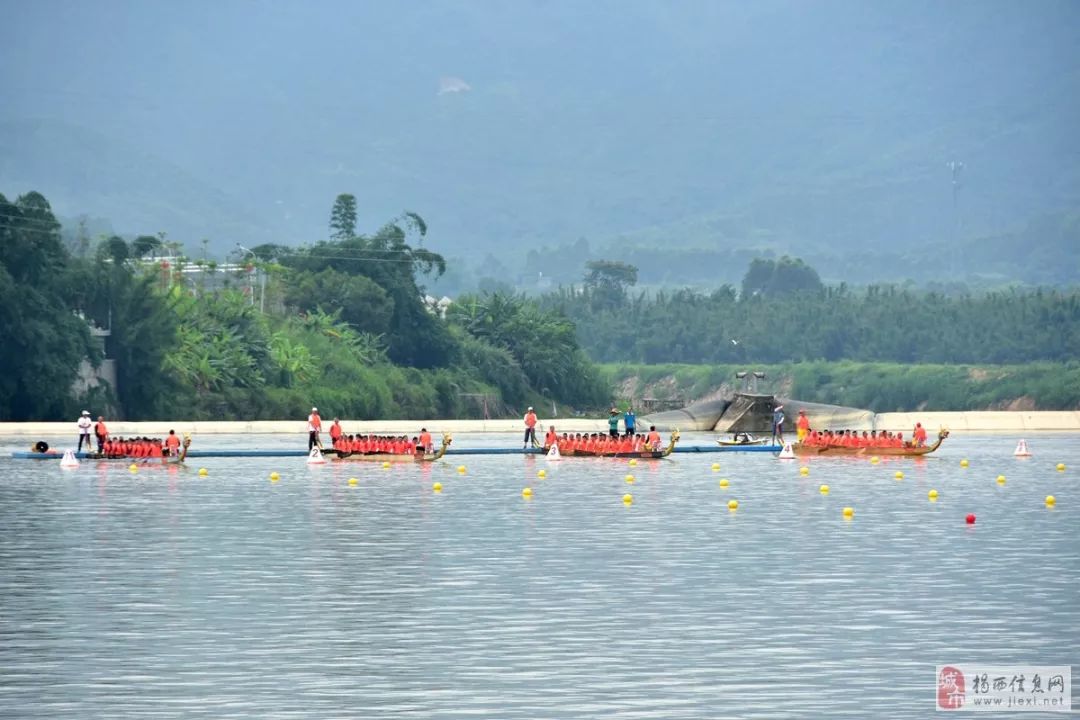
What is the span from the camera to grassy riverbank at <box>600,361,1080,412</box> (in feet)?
404

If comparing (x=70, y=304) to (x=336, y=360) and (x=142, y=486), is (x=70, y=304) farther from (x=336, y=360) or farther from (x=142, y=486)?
(x=142, y=486)

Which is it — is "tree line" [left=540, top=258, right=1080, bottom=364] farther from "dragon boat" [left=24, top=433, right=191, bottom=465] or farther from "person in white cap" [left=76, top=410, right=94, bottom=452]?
"dragon boat" [left=24, top=433, right=191, bottom=465]

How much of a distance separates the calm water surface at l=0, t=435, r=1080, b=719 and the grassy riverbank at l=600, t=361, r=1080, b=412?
272 ft

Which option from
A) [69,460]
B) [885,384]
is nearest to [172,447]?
[69,460]

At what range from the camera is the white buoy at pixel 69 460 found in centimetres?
5672

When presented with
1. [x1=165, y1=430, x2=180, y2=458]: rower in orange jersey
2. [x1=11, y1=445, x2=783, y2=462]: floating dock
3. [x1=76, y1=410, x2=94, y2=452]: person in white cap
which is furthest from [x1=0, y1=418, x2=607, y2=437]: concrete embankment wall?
[x1=165, y1=430, x2=180, y2=458]: rower in orange jersey

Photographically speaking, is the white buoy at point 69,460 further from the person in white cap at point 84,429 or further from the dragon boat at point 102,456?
the person in white cap at point 84,429

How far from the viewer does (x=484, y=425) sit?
297ft

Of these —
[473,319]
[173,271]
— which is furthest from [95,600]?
[473,319]

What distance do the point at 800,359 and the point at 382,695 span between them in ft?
495

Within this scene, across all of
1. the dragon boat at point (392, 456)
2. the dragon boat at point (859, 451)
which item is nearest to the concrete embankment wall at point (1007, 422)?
the dragon boat at point (859, 451)

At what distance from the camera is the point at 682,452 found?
6644cm

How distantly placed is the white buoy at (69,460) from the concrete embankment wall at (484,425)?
20841mm

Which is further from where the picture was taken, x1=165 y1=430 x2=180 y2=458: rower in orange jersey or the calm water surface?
x1=165 y1=430 x2=180 y2=458: rower in orange jersey
